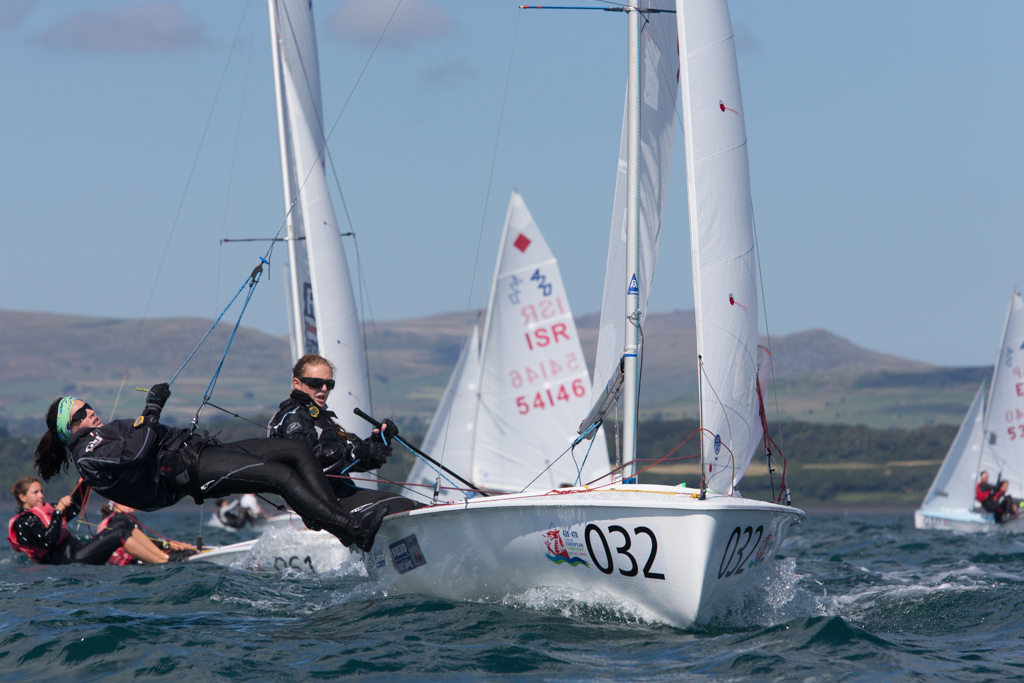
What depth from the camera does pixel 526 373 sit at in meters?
Answer: 17.8

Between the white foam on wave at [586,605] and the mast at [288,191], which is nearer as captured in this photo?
the white foam on wave at [586,605]

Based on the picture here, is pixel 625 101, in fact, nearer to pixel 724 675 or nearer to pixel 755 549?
pixel 755 549

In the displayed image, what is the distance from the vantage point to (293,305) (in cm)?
1383

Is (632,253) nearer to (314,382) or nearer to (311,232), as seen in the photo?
(314,382)

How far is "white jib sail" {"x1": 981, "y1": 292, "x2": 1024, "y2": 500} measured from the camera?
81.8ft

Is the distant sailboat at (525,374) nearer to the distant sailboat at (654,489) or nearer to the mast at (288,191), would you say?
the mast at (288,191)

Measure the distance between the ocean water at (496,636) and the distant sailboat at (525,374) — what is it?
874cm

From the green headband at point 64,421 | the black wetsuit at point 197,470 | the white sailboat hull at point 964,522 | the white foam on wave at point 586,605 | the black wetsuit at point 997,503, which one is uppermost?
the green headband at point 64,421

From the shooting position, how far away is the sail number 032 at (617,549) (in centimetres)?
619

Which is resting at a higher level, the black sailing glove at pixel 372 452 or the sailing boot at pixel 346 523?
the black sailing glove at pixel 372 452

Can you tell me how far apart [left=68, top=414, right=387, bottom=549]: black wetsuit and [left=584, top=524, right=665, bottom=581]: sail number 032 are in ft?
5.40

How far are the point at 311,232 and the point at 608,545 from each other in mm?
8367

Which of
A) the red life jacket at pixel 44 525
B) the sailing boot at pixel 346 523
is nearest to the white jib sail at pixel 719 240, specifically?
the sailing boot at pixel 346 523

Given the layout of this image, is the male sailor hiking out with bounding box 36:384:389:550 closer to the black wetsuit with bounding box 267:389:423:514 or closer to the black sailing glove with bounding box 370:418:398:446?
the black wetsuit with bounding box 267:389:423:514
